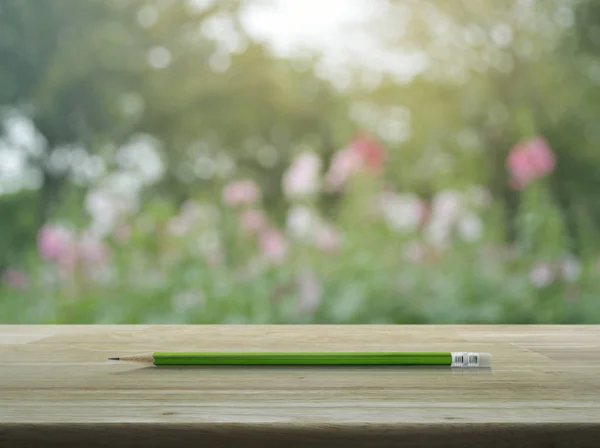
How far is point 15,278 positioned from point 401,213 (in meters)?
1.52

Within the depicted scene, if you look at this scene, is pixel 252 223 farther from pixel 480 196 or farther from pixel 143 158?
pixel 480 196

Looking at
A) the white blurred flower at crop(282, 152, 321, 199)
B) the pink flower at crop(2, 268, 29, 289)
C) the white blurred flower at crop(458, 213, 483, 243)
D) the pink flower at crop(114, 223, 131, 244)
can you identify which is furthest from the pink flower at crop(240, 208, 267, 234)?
the pink flower at crop(2, 268, 29, 289)

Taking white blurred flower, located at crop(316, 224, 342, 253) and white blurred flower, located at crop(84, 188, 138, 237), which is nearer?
white blurred flower, located at crop(316, 224, 342, 253)

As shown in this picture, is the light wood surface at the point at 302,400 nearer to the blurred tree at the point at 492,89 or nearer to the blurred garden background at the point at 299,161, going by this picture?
the blurred garden background at the point at 299,161

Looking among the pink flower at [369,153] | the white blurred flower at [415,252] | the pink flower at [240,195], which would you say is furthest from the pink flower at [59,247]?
the white blurred flower at [415,252]

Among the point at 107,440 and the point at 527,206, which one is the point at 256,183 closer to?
the point at 527,206

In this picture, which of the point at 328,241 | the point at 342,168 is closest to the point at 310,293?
the point at 328,241

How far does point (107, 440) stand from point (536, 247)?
84.0 inches

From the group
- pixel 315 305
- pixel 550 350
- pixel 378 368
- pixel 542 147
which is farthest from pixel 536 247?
pixel 378 368

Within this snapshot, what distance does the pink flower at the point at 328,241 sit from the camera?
2.42 meters

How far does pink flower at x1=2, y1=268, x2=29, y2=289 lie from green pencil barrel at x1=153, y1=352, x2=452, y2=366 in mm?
2297

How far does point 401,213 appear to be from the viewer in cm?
250

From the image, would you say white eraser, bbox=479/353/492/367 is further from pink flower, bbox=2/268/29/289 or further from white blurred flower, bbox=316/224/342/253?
pink flower, bbox=2/268/29/289

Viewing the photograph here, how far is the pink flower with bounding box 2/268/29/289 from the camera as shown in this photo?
2.66m
